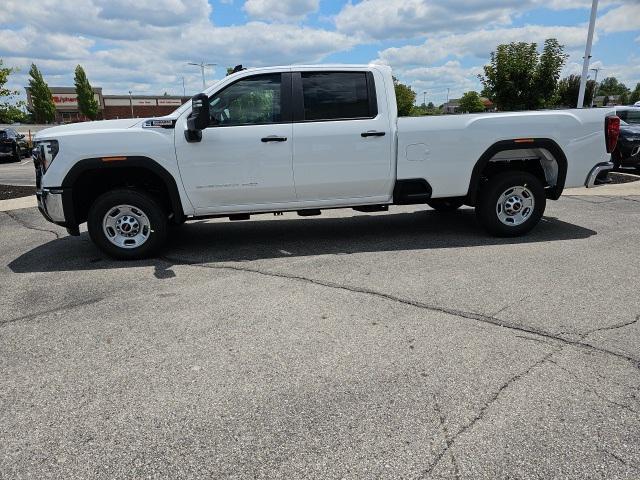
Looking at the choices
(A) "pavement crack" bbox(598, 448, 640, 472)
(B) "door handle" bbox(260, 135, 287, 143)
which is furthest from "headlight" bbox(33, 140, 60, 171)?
(A) "pavement crack" bbox(598, 448, 640, 472)

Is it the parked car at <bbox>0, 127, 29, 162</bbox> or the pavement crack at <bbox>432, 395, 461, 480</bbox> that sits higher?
the parked car at <bbox>0, 127, 29, 162</bbox>

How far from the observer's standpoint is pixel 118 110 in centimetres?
9419

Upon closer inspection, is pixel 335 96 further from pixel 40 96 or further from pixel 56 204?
pixel 40 96

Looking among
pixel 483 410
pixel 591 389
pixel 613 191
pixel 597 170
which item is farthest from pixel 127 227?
pixel 613 191

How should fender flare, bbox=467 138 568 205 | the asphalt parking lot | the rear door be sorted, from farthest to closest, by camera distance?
fender flare, bbox=467 138 568 205 < the rear door < the asphalt parking lot

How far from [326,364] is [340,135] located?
10.7 ft

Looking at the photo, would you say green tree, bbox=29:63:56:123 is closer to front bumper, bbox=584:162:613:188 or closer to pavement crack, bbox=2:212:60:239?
pavement crack, bbox=2:212:60:239

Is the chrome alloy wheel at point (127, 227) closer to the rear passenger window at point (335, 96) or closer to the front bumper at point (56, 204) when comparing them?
the front bumper at point (56, 204)

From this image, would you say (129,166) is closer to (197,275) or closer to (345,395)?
(197,275)

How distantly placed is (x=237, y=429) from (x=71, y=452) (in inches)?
33.0

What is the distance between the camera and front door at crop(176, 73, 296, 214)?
5.78 metres

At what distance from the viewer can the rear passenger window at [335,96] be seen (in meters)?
5.98

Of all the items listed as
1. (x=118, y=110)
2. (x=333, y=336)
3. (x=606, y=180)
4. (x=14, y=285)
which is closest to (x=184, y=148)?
(x=14, y=285)

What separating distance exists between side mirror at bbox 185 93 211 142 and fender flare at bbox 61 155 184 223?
22.5 inches
